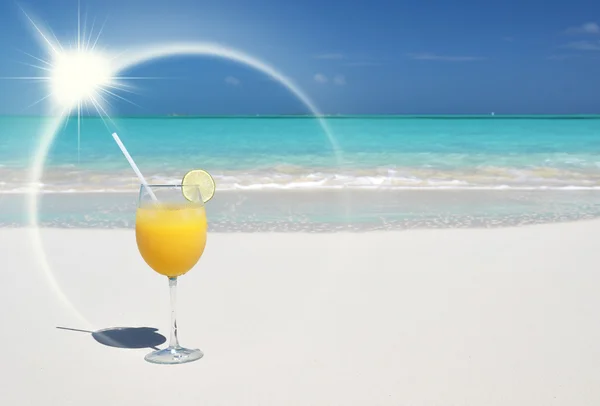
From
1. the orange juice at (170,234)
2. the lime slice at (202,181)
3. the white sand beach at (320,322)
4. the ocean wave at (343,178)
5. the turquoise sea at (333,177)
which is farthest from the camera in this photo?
the ocean wave at (343,178)

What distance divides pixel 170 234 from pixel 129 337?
66cm

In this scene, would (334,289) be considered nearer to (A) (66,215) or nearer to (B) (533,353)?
(B) (533,353)

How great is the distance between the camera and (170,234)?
270cm

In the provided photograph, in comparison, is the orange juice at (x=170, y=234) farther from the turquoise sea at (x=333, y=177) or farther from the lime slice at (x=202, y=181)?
the turquoise sea at (x=333, y=177)

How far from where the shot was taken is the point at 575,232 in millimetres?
5727

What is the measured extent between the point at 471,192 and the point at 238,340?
6.74 meters

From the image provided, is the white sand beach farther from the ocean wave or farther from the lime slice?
the ocean wave

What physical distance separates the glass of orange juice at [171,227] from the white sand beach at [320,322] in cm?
33

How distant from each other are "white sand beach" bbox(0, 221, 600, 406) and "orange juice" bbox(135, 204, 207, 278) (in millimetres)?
377

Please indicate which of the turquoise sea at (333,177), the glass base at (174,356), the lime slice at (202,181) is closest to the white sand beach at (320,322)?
the glass base at (174,356)

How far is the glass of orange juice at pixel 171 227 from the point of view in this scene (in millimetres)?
2701

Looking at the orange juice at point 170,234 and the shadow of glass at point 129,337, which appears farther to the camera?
the shadow of glass at point 129,337

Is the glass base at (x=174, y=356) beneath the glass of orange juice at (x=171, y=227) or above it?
beneath

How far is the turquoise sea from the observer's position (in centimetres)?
697
